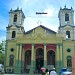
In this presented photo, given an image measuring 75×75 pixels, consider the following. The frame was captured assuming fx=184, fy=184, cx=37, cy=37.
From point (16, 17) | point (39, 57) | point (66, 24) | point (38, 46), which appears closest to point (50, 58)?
point (39, 57)

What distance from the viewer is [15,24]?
132 ft

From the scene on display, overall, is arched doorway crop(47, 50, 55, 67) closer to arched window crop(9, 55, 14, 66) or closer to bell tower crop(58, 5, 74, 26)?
bell tower crop(58, 5, 74, 26)

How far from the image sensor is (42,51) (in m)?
38.7

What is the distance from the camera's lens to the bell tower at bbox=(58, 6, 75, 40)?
3888 centimetres

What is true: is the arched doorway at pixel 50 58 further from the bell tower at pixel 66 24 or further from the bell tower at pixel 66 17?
the bell tower at pixel 66 17

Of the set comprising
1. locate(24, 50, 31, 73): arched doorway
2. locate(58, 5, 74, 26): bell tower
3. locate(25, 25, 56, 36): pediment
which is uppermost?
locate(58, 5, 74, 26): bell tower

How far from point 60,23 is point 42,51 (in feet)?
24.1

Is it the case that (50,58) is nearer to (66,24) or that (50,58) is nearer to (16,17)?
(66,24)

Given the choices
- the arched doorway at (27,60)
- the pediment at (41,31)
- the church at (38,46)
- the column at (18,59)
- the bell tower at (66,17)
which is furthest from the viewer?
the bell tower at (66,17)

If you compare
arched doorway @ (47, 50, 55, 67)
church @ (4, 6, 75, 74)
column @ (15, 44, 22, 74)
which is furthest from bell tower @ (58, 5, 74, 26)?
column @ (15, 44, 22, 74)

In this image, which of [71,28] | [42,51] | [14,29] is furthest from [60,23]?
[14,29]

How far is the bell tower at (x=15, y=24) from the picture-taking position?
39781mm

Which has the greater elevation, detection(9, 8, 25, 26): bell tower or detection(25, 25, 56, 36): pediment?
detection(9, 8, 25, 26): bell tower

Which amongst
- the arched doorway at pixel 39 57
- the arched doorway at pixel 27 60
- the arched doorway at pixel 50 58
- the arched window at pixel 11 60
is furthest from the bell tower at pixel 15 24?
the arched doorway at pixel 50 58
